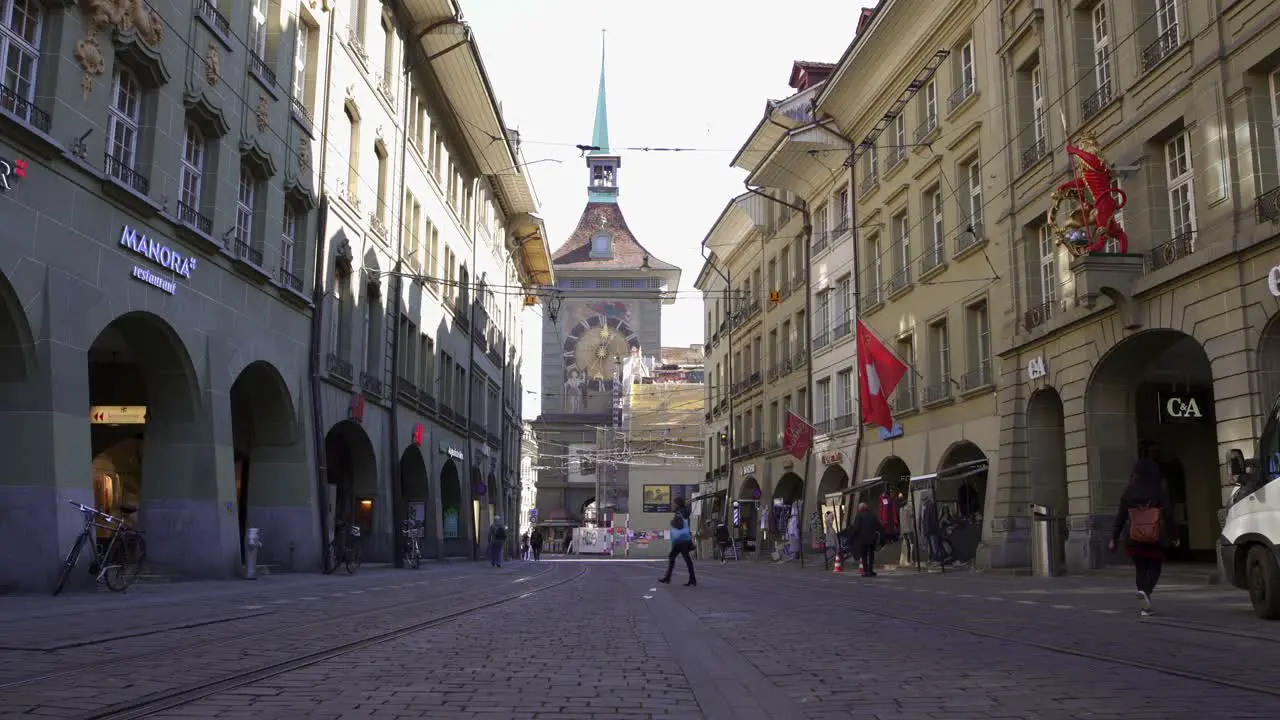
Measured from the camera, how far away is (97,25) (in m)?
16.5

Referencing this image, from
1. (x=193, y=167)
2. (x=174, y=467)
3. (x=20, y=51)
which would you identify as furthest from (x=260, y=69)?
(x=174, y=467)

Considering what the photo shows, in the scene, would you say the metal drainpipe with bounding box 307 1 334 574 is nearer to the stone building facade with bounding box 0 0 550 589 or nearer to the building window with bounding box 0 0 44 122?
the stone building facade with bounding box 0 0 550 589

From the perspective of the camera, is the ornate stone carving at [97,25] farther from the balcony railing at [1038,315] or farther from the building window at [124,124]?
the balcony railing at [1038,315]

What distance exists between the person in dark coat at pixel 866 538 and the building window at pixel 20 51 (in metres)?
17.3

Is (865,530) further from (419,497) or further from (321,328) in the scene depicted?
(419,497)

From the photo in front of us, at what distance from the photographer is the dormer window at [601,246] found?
130m

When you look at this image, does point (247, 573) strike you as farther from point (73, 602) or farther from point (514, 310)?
point (514, 310)

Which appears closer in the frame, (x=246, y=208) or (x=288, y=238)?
(x=246, y=208)

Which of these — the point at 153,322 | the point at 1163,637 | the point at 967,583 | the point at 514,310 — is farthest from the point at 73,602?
the point at 514,310

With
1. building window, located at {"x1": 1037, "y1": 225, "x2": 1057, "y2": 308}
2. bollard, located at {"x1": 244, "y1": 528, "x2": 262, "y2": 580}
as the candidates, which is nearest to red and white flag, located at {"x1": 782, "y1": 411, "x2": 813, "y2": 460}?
building window, located at {"x1": 1037, "y1": 225, "x2": 1057, "y2": 308}

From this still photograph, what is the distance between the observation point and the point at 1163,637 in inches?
369

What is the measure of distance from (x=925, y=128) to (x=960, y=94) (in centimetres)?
243

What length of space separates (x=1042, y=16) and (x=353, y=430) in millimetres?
19284

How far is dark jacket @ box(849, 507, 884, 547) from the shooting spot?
24739mm
